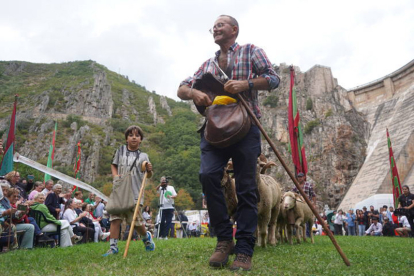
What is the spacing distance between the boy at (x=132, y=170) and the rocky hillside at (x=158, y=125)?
2116 inches

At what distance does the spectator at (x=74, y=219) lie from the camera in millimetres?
9297

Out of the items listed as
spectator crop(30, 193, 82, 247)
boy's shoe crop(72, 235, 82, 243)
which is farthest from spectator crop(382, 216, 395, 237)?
spectator crop(30, 193, 82, 247)

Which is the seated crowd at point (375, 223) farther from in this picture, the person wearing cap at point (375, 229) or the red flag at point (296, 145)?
the red flag at point (296, 145)

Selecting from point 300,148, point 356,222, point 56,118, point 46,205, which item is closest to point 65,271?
point 46,205

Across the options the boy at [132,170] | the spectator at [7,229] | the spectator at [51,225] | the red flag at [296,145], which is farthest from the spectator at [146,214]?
the boy at [132,170]

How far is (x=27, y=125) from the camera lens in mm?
82438

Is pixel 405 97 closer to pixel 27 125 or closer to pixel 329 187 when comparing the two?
pixel 329 187

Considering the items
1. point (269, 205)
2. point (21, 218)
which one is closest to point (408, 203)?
point (269, 205)

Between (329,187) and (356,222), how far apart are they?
37.1m

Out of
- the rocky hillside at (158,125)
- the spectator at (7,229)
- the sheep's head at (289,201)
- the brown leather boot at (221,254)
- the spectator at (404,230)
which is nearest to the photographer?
the brown leather boot at (221,254)

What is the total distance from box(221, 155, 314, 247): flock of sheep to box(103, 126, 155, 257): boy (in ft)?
4.12

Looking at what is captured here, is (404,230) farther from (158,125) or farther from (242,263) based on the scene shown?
(158,125)

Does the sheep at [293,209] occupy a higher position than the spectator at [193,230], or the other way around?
the sheep at [293,209]

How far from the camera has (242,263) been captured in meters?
2.94
